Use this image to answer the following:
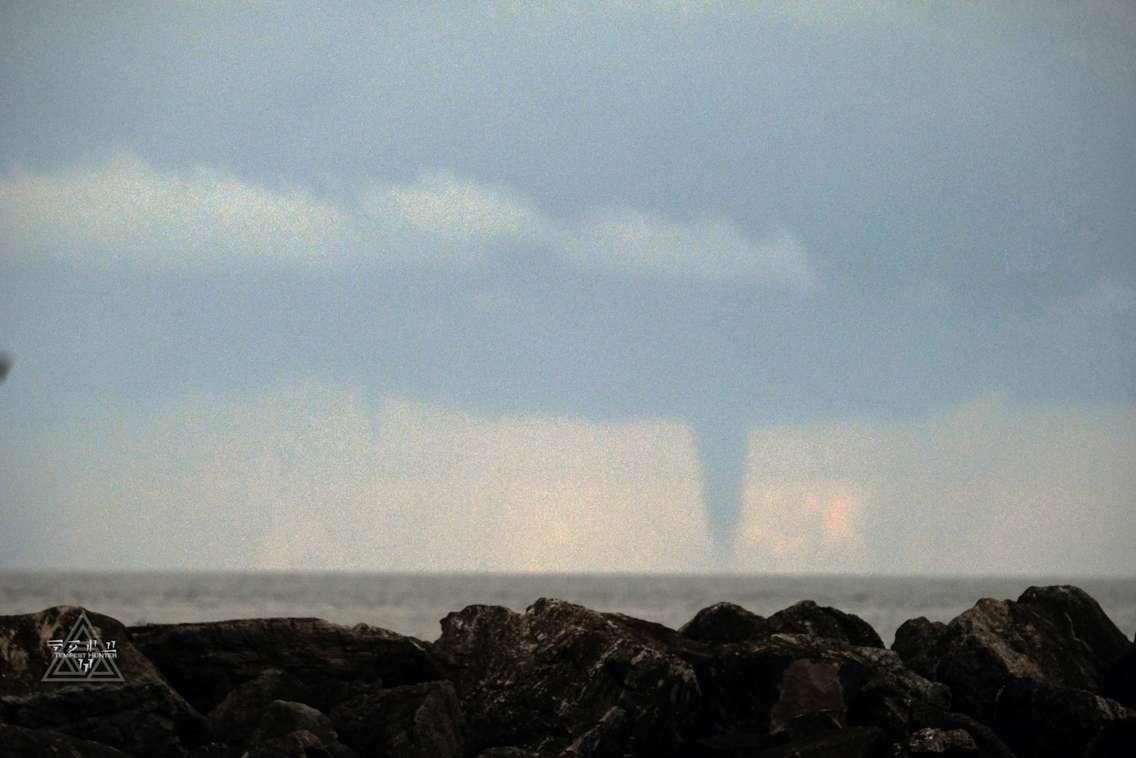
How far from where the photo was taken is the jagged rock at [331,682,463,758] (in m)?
13.0

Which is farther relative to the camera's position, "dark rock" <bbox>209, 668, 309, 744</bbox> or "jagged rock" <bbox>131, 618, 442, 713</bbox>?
"jagged rock" <bbox>131, 618, 442, 713</bbox>

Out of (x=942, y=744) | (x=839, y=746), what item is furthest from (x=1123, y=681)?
(x=839, y=746)

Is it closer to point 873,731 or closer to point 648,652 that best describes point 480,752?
point 648,652

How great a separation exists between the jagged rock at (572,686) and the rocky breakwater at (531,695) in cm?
2

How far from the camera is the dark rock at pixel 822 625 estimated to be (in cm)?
1697

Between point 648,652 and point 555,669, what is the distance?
91 centimetres

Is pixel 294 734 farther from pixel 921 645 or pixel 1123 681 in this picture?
pixel 1123 681

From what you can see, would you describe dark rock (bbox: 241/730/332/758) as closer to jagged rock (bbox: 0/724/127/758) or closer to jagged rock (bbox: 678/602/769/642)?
jagged rock (bbox: 0/724/127/758)

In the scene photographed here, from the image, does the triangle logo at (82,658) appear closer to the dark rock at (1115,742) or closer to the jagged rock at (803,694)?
the jagged rock at (803,694)

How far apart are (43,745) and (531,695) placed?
442 centimetres

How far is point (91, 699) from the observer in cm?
1303

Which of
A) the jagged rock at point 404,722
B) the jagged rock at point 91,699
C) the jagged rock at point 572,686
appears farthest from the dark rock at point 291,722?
the jagged rock at point 572,686

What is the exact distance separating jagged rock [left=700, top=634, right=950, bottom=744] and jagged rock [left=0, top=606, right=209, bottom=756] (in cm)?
493

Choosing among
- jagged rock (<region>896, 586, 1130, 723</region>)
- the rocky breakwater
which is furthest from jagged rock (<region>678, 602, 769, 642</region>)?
jagged rock (<region>896, 586, 1130, 723</region>)
